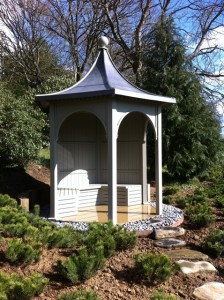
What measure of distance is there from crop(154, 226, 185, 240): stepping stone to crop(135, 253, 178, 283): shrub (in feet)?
5.24

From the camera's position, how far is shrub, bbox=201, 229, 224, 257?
18.4 ft

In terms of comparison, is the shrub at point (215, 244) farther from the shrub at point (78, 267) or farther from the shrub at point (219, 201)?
the shrub at point (219, 201)

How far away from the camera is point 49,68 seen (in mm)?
18859

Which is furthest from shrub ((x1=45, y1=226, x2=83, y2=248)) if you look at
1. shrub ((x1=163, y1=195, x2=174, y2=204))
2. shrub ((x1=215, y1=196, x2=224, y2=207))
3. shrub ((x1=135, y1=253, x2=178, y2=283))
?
shrub ((x1=215, y1=196, x2=224, y2=207))

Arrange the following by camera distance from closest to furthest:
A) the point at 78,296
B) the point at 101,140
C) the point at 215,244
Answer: the point at 78,296
the point at 215,244
the point at 101,140

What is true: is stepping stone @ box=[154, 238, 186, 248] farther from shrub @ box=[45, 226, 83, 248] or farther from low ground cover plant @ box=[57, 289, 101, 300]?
low ground cover plant @ box=[57, 289, 101, 300]

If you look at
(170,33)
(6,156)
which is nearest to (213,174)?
(170,33)

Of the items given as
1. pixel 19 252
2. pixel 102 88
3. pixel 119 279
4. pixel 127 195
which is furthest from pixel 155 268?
pixel 127 195

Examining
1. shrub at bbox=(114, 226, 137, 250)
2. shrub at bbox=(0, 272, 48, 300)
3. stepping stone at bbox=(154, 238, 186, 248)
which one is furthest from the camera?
stepping stone at bbox=(154, 238, 186, 248)

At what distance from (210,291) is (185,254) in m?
1.11

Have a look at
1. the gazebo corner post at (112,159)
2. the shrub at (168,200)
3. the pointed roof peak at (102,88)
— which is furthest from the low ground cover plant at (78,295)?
the shrub at (168,200)

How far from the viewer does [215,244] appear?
18.6 feet

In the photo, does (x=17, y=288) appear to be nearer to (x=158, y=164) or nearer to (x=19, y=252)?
(x=19, y=252)

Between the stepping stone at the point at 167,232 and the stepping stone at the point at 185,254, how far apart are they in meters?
0.49
